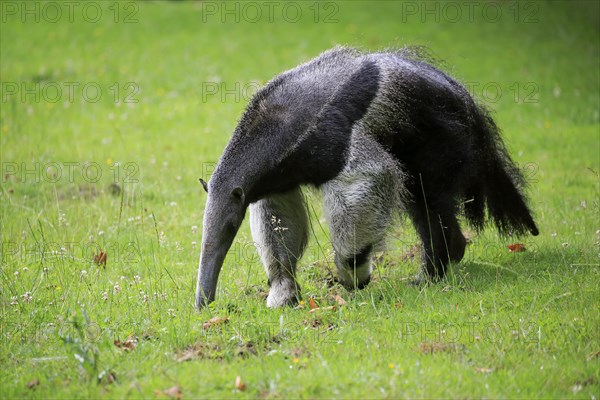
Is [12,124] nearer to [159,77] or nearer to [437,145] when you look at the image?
[159,77]

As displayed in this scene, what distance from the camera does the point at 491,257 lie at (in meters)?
7.48

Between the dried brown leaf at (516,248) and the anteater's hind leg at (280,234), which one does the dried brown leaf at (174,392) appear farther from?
the dried brown leaf at (516,248)

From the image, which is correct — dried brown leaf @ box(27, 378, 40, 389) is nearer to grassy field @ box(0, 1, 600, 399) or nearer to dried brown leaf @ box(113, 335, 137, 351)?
grassy field @ box(0, 1, 600, 399)

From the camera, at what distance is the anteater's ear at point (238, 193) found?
6109 millimetres

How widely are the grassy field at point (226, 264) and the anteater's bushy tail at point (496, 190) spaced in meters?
0.33

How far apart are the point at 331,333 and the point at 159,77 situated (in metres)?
12.8

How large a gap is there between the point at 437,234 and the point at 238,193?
192 cm

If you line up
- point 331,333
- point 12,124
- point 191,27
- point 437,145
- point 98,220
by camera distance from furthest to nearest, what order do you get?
point 191,27 < point 12,124 < point 98,220 < point 437,145 < point 331,333

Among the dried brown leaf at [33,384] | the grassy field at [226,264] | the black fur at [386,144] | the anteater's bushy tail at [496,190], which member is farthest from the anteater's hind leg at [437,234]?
the dried brown leaf at [33,384]

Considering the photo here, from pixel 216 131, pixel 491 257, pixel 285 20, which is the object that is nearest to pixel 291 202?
pixel 491 257

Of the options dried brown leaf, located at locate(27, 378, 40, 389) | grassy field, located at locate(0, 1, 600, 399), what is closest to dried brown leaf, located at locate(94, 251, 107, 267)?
grassy field, located at locate(0, 1, 600, 399)

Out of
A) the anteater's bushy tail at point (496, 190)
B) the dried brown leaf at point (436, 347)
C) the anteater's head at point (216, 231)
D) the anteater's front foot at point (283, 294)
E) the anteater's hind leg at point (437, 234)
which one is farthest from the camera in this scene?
the anteater's bushy tail at point (496, 190)

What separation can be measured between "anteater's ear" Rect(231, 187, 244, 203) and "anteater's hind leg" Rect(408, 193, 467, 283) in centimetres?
167

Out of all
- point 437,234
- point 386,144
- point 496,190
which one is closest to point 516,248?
point 496,190
